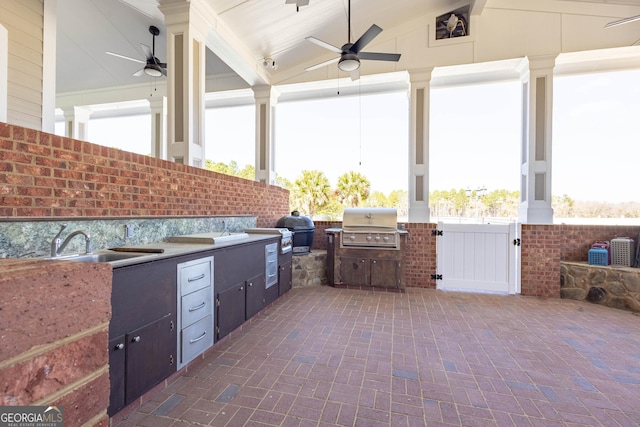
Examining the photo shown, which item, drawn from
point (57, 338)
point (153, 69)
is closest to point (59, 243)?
point (57, 338)

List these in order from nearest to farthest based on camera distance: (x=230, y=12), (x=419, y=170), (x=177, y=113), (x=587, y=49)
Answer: (x=177, y=113) → (x=230, y=12) → (x=587, y=49) → (x=419, y=170)

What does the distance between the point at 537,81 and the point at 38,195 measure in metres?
6.42

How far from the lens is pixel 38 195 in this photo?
181cm

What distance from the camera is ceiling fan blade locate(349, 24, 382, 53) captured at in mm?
3793

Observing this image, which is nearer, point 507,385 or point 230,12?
point 507,385

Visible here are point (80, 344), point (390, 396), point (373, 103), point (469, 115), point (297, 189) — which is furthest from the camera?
point (297, 189)

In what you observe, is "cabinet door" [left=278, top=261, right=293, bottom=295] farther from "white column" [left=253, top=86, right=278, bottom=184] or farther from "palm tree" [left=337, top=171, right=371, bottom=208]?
"palm tree" [left=337, top=171, right=371, bottom=208]

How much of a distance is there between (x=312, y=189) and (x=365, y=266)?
8.27m

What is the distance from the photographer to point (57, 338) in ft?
1.82

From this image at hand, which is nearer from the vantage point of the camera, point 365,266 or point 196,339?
point 196,339

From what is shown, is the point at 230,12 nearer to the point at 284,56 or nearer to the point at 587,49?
the point at 284,56

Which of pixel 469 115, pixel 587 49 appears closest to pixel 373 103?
pixel 469 115

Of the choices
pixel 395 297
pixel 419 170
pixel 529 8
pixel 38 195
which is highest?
pixel 529 8

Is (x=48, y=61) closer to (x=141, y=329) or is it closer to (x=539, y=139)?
(x=141, y=329)
